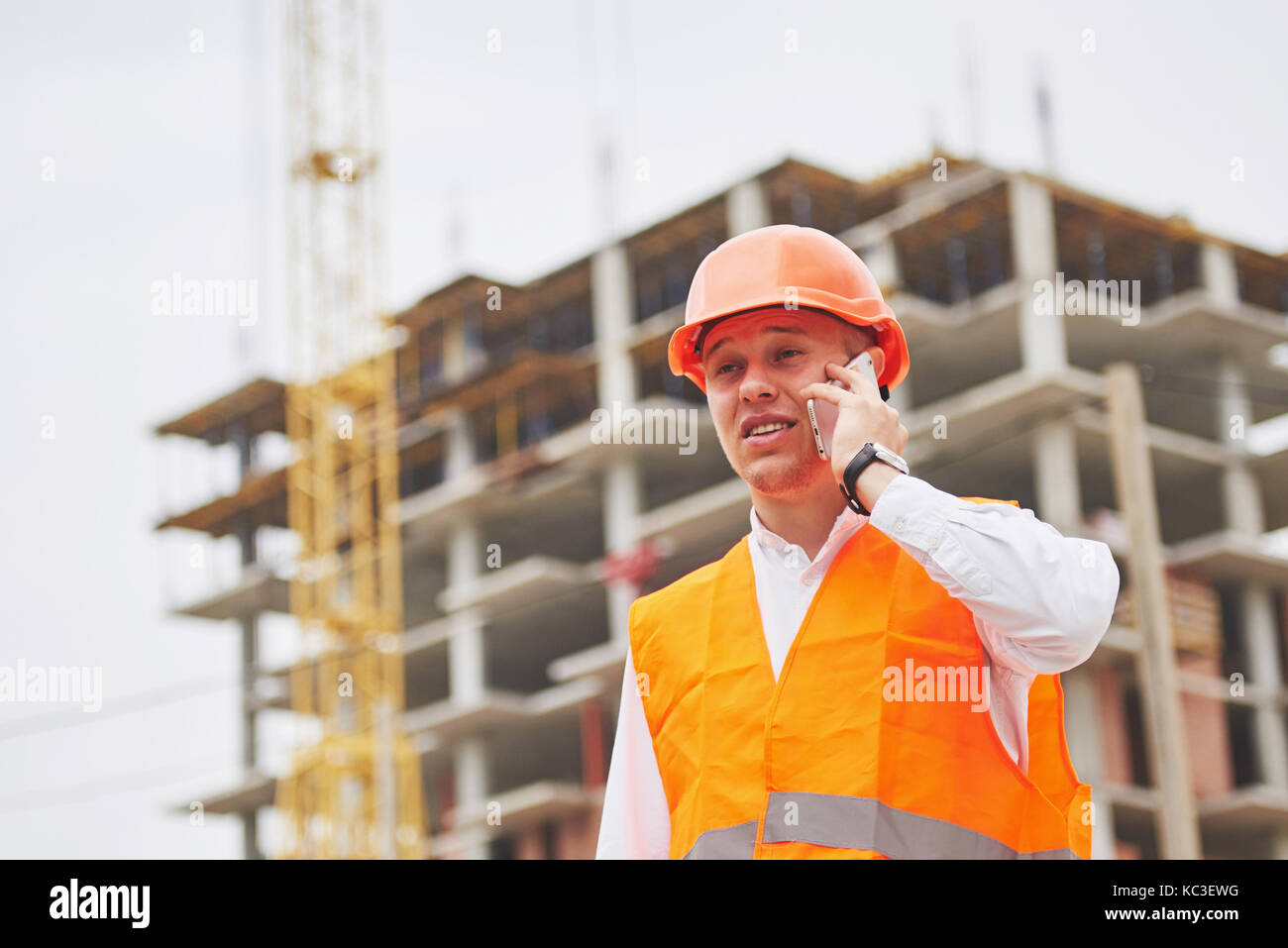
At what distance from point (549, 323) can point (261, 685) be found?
15.7m

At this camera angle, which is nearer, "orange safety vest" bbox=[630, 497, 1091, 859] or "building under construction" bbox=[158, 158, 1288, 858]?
"orange safety vest" bbox=[630, 497, 1091, 859]

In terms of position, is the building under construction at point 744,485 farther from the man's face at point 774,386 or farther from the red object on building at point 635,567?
the man's face at point 774,386

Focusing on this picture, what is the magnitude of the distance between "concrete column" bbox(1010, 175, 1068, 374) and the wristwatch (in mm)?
41579

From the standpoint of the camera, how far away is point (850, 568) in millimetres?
3832

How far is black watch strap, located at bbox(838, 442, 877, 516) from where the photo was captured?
360cm

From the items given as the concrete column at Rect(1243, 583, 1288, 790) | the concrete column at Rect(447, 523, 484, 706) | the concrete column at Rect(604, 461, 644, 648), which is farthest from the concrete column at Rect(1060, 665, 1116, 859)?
the concrete column at Rect(447, 523, 484, 706)

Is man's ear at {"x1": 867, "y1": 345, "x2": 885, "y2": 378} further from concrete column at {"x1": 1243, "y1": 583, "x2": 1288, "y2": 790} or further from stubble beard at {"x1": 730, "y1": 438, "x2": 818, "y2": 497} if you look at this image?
concrete column at {"x1": 1243, "y1": 583, "x2": 1288, "y2": 790}

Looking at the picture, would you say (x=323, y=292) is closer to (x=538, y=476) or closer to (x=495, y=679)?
(x=538, y=476)

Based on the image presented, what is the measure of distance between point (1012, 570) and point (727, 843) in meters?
0.79

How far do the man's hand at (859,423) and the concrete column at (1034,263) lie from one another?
4144 cm

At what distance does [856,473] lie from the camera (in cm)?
360

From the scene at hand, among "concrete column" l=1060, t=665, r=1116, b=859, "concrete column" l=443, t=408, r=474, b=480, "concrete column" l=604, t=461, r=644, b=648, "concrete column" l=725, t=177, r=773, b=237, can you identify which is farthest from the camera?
"concrete column" l=443, t=408, r=474, b=480

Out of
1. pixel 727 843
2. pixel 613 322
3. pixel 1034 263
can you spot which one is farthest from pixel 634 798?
pixel 613 322

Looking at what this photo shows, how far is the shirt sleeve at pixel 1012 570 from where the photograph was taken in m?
3.38
